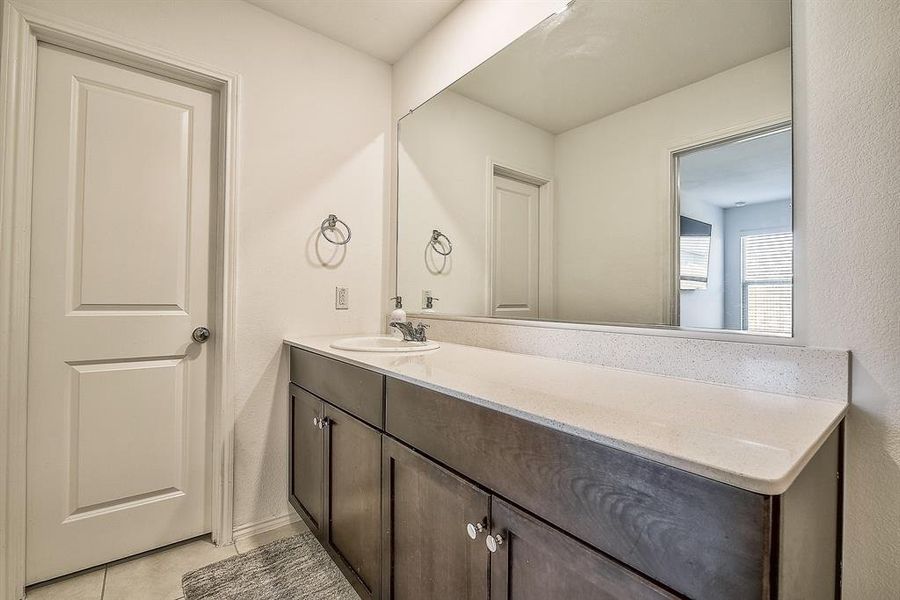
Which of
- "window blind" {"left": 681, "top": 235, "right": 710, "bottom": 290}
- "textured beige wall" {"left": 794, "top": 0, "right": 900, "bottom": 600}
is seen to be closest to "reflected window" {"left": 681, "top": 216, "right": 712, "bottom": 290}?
"window blind" {"left": 681, "top": 235, "right": 710, "bottom": 290}

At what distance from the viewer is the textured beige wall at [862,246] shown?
2.68 feet

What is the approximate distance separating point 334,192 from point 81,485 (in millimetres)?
1573

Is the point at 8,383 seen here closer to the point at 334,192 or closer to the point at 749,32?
the point at 334,192

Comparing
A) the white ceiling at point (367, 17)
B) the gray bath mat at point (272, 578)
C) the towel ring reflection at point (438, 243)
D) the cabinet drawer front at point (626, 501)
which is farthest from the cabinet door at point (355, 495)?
the white ceiling at point (367, 17)

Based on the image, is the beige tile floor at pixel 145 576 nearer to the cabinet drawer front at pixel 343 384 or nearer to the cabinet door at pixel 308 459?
the cabinet door at pixel 308 459

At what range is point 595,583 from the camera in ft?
2.24

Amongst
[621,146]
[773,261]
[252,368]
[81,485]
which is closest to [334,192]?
[252,368]

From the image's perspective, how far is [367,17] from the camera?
1.89 metres

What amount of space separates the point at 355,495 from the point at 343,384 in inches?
14.2

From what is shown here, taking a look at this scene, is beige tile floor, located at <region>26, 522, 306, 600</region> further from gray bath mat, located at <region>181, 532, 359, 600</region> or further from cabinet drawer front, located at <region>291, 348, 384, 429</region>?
cabinet drawer front, located at <region>291, 348, 384, 429</region>

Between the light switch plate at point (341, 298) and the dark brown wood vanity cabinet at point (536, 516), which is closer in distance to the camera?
the dark brown wood vanity cabinet at point (536, 516)

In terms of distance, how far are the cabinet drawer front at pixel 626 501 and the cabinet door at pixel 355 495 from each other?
0.40 meters

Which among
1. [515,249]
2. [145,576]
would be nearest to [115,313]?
[145,576]

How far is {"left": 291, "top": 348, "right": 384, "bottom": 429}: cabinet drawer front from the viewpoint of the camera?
1260 mm
